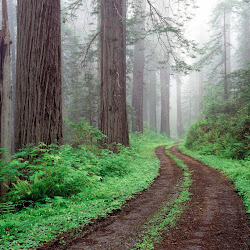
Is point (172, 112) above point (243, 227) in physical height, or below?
above

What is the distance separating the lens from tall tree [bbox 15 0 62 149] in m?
4.57

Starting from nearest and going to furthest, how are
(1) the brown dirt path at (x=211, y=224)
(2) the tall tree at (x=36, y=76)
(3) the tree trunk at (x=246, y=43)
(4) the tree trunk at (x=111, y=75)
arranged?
(1) the brown dirt path at (x=211, y=224) → (2) the tall tree at (x=36, y=76) → (4) the tree trunk at (x=111, y=75) → (3) the tree trunk at (x=246, y=43)

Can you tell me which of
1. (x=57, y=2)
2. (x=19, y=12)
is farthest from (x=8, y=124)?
(x=57, y=2)

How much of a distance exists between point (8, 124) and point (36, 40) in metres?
1.93

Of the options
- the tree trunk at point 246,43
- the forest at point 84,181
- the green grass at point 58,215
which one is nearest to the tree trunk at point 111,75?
the forest at point 84,181

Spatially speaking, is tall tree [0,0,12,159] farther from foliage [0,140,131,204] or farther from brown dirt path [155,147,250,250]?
brown dirt path [155,147,250,250]

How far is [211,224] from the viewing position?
2.88m

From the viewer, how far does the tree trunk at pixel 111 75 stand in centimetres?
853

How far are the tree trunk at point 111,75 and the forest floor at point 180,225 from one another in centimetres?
437

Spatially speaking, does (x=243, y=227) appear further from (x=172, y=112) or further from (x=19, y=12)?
(x=172, y=112)

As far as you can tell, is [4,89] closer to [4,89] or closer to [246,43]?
[4,89]

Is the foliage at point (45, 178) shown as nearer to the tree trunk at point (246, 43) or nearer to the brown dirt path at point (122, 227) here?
the brown dirt path at point (122, 227)

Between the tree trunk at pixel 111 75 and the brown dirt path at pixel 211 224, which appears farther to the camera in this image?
the tree trunk at pixel 111 75

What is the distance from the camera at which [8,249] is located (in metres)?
2.20
